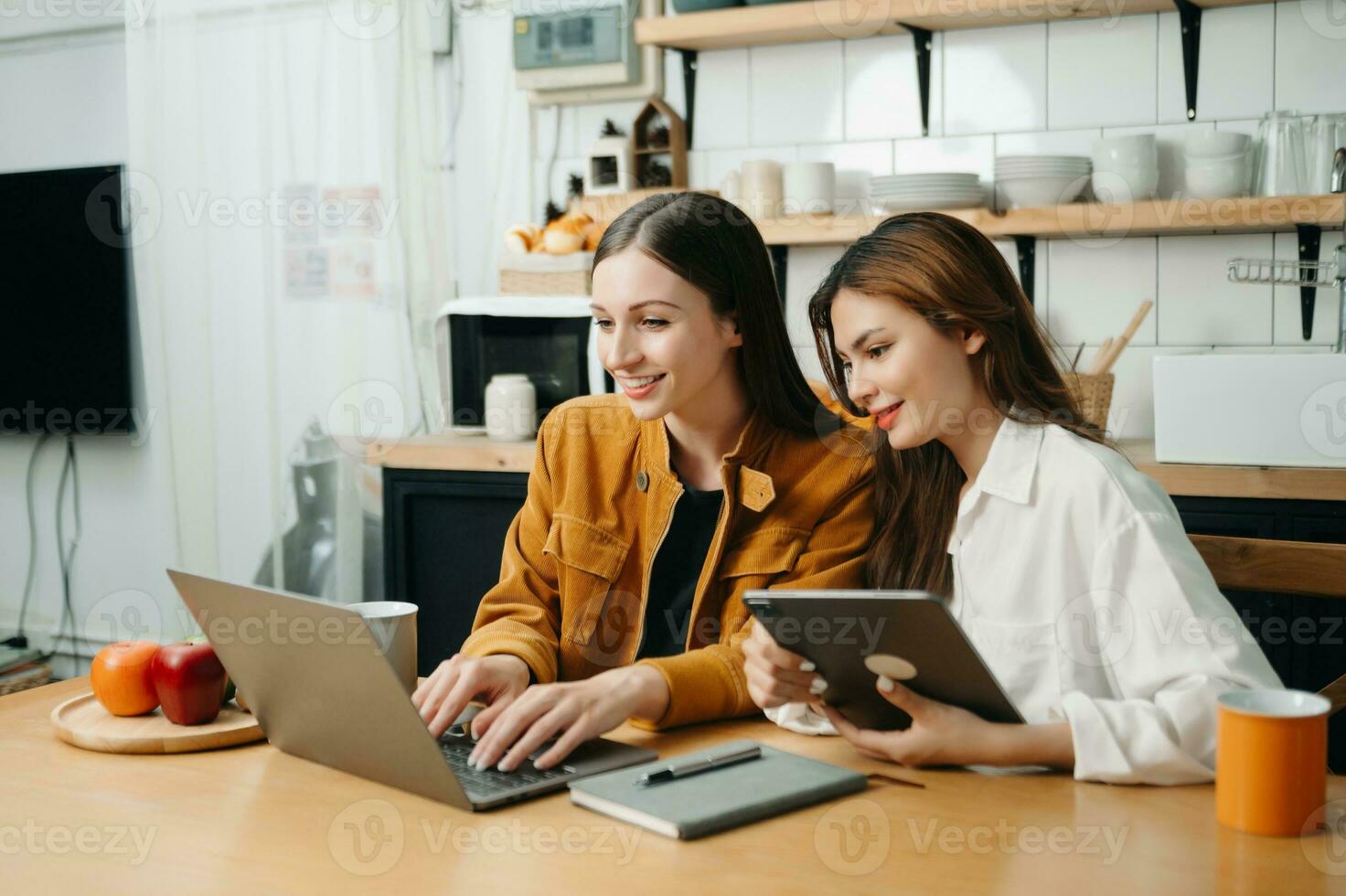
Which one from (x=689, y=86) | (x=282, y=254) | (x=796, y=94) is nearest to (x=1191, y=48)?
(x=796, y=94)

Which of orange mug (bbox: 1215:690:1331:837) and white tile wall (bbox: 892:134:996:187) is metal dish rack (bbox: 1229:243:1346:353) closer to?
white tile wall (bbox: 892:134:996:187)

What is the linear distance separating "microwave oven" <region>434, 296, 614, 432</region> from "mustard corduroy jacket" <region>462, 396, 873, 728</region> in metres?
1.26

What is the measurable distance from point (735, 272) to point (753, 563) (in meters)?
0.36

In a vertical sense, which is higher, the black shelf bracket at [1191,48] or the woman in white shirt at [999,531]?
the black shelf bracket at [1191,48]

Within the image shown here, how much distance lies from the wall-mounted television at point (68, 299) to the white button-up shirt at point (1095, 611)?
9.61 feet

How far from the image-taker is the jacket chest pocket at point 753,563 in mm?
1546

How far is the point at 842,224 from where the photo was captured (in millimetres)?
3000

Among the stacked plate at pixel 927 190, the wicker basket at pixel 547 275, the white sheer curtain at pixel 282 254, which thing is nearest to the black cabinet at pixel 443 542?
the white sheer curtain at pixel 282 254

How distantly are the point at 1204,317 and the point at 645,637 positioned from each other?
1809 mm

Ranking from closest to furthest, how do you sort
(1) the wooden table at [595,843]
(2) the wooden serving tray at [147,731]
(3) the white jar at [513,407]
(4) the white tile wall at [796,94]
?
(1) the wooden table at [595,843], (2) the wooden serving tray at [147,731], (3) the white jar at [513,407], (4) the white tile wall at [796,94]

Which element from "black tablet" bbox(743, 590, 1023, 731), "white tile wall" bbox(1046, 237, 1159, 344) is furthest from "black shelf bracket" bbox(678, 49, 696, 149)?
"black tablet" bbox(743, 590, 1023, 731)

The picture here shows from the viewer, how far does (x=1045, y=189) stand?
113 inches

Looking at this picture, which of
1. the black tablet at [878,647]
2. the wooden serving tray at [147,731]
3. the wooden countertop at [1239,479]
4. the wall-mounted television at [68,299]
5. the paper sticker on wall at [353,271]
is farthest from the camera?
the wall-mounted television at [68,299]

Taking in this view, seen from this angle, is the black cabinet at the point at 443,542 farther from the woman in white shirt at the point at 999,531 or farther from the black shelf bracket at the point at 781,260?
the woman in white shirt at the point at 999,531
